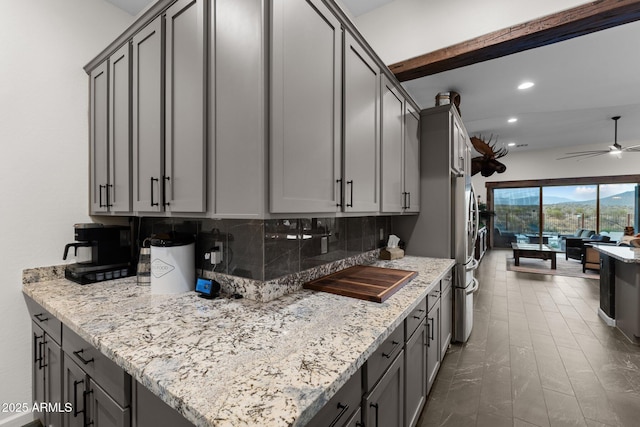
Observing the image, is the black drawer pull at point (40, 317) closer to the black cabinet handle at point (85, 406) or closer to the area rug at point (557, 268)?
the black cabinet handle at point (85, 406)

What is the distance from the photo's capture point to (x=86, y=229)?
1853 millimetres

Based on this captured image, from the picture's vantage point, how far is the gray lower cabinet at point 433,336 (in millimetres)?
1898

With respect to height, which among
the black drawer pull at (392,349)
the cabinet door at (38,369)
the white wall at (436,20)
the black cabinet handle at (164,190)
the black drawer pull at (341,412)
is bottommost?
the cabinet door at (38,369)

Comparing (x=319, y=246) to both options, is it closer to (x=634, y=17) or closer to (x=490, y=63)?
(x=634, y=17)

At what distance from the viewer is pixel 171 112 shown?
1425 millimetres

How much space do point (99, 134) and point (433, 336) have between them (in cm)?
278

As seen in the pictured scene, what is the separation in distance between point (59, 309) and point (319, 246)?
140cm

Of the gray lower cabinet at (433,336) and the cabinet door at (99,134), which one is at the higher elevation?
the cabinet door at (99,134)

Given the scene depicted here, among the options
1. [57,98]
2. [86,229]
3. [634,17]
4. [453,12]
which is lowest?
[86,229]

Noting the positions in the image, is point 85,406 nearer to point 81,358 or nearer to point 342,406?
point 81,358

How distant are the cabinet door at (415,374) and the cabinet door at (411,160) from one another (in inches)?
43.5

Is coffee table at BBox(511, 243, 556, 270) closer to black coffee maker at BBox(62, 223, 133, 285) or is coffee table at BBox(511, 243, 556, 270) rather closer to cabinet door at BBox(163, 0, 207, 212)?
cabinet door at BBox(163, 0, 207, 212)

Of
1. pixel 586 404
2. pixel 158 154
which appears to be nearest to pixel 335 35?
pixel 158 154

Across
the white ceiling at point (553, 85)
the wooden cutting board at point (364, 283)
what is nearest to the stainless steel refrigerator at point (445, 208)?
the wooden cutting board at point (364, 283)
